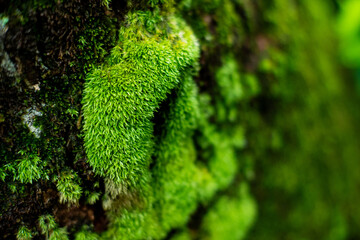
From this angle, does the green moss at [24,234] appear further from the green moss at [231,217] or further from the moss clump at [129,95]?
the green moss at [231,217]

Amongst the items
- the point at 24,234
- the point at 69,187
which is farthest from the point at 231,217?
the point at 24,234

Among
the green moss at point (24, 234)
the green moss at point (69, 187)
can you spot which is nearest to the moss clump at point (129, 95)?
the green moss at point (69, 187)

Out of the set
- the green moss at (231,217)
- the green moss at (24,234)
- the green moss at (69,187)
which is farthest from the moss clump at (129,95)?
the green moss at (231,217)

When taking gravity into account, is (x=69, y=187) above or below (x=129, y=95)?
below

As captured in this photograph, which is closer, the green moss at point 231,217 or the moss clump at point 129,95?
the moss clump at point 129,95

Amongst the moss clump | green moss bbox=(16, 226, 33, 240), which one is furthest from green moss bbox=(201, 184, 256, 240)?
green moss bbox=(16, 226, 33, 240)

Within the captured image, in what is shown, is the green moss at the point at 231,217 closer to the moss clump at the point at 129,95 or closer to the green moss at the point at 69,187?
the moss clump at the point at 129,95

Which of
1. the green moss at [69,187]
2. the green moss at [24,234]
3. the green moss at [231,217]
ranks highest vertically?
the green moss at [69,187]

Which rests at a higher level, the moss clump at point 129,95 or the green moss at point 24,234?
the moss clump at point 129,95

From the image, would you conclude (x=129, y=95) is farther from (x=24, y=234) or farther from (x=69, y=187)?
(x=24, y=234)

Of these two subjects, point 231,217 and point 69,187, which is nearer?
point 69,187

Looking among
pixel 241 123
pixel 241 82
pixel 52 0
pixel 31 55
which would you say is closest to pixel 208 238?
pixel 241 123

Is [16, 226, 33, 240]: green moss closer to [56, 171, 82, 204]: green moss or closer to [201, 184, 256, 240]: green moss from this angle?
[56, 171, 82, 204]: green moss
